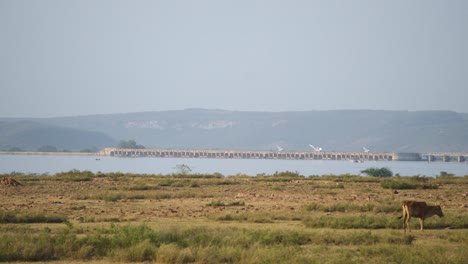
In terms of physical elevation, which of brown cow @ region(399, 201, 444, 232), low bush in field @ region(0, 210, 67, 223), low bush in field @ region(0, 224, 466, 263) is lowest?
low bush in field @ region(0, 224, 466, 263)

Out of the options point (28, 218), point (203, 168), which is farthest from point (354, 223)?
point (203, 168)

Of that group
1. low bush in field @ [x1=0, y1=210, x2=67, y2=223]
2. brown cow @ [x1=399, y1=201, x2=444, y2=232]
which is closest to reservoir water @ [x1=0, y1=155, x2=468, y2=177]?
low bush in field @ [x1=0, y1=210, x2=67, y2=223]

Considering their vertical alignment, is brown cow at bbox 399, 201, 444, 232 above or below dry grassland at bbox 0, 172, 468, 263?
above

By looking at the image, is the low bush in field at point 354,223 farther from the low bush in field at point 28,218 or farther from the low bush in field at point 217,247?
the low bush in field at point 28,218

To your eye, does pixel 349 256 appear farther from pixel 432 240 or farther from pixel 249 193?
pixel 249 193

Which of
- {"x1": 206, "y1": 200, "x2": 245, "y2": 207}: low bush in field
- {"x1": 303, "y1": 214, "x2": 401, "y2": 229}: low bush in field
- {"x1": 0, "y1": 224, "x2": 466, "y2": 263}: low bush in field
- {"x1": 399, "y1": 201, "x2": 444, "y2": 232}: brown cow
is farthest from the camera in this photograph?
{"x1": 206, "y1": 200, "x2": 245, "y2": 207}: low bush in field

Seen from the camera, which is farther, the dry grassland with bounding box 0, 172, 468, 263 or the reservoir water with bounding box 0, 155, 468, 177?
the reservoir water with bounding box 0, 155, 468, 177

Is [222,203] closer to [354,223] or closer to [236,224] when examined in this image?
[236,224]

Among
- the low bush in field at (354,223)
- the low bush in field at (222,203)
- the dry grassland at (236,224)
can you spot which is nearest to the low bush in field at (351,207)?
the dry grassland at (236,224)

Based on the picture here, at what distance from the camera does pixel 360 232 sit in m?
17.2

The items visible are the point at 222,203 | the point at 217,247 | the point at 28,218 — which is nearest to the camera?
the point at 217,247

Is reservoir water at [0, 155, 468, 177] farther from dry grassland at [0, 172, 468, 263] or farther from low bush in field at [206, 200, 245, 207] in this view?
low bush in field at [206, 200, 245, 207]

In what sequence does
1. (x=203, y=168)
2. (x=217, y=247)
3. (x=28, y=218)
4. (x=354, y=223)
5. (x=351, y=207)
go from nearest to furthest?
1. (x=217, y=247)
2. (x=354, y=223)
3. (x=28, y=218)
4. (x=351, y=207)
5. (x=203, y=168)

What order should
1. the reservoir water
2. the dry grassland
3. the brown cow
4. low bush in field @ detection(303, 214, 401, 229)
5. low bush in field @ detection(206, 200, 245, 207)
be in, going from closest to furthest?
the dry grassland
the brown cow
low bush in field @ detection(303, 214, 401, 229)
low bush in field @ detection(206, 200, 245, 207)
the reservoir water
